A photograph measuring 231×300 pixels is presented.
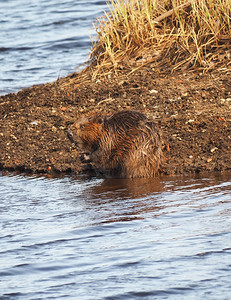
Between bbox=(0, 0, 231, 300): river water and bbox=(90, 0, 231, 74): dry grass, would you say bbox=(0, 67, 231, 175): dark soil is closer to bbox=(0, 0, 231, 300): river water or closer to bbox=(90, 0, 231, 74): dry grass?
bbox=(90, 0, 231, 74): dry grass

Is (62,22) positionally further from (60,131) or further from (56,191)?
(56,191)

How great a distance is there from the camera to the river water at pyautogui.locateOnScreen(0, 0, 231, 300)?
9.90 feet

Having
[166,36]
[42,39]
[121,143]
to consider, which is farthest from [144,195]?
[42,39]

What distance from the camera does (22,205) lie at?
4781 mm

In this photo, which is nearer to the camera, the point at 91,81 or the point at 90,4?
the point at 91,81

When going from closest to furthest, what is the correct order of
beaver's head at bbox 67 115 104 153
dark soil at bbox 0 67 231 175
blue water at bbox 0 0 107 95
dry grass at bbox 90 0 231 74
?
1. beaver's head at bbox 67 115 104 153
2. dark soil at bbox 0 67 231 175
3. dry grass at bbox 90 0 231 74
4. blue water at bbox 0 0 107 95

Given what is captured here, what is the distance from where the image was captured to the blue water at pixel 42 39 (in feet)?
37.7

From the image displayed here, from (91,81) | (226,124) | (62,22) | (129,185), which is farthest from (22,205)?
(62,22)

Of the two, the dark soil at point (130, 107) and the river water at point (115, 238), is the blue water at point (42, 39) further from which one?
the river water at point (115, 238)

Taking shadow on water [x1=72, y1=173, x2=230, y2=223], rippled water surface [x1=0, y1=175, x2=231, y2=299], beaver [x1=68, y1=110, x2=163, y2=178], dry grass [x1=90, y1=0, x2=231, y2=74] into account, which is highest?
dry grass [x1=90, y1=0, x2=231, y2=74]

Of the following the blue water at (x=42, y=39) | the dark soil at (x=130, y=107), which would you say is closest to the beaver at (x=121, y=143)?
the dark soil at (x=130, y=107)

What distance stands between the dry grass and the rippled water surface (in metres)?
3.14

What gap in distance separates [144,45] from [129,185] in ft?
12.8

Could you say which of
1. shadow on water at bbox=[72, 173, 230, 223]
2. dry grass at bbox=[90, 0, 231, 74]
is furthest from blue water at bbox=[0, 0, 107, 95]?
shadow on water at bbox=[72, 173, 230, 223]
